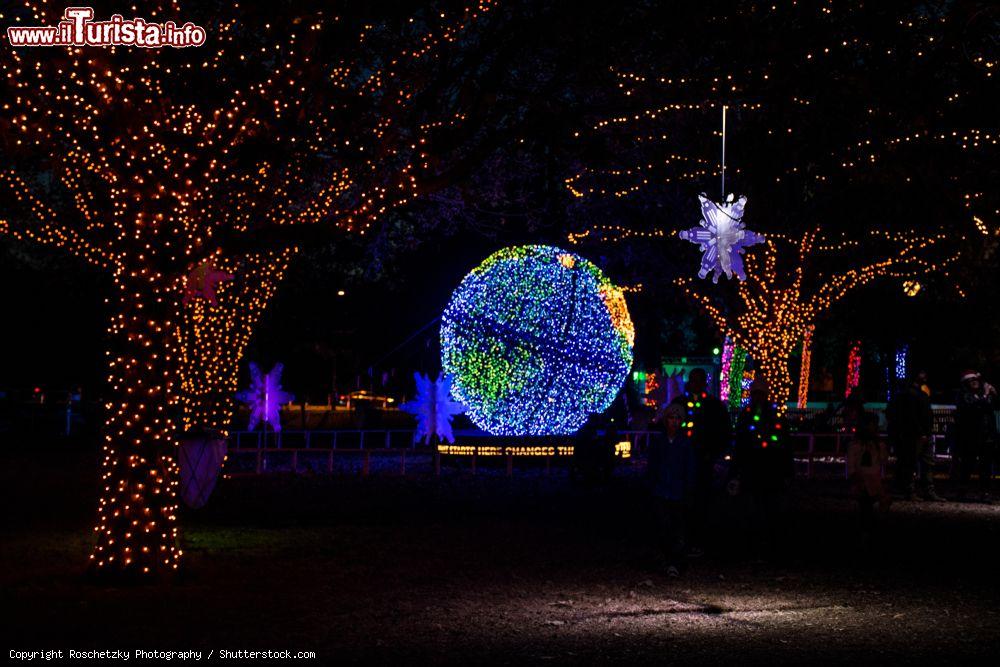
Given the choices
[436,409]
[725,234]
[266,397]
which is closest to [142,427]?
[725,234]

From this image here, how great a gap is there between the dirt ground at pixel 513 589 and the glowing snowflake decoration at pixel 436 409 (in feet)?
26.0

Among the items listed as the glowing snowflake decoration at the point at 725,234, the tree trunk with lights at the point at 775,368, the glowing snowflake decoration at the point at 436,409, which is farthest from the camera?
the tree trunk with lights at the point at 775,368

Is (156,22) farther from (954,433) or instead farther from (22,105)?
(954,433)

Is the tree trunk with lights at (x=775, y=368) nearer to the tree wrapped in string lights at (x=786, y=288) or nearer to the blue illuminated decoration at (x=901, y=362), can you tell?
the tree wrapped in string lights at (x=786, y=288)

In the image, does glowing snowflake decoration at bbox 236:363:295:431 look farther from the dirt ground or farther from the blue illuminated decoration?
the blue illuminated decoration

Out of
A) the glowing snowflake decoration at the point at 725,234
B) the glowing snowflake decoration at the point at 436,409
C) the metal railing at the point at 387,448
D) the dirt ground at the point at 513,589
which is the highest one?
the glowing snowflake decoration at the point at 725,234

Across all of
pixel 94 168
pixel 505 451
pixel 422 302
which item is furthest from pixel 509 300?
pixel 422 302

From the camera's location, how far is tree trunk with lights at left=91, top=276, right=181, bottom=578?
1061 cm

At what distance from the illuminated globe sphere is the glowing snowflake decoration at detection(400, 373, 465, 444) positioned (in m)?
2.29

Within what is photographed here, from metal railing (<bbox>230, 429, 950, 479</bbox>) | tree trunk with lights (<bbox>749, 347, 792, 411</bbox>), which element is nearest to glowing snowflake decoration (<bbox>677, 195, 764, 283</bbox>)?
metal railing (<bbox>230, 429, 950, 479</bbox>)

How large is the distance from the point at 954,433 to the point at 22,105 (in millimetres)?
17501

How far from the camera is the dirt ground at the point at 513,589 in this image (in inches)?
310

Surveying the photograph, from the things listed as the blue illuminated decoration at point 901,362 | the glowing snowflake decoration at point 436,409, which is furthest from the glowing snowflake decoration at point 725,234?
the blue illuminated decoration at point 901,362

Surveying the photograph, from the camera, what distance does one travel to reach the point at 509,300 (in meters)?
22.0
